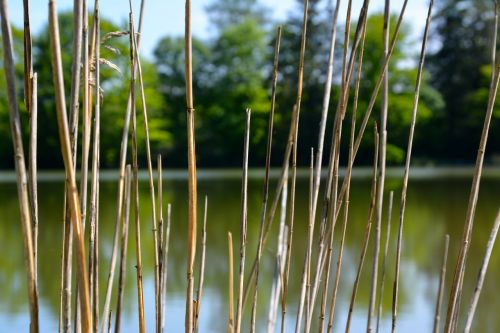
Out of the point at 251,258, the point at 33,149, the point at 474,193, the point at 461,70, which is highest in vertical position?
the point at 461,70

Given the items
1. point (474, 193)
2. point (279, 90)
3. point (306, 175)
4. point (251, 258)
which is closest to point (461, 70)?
point (279, 90)

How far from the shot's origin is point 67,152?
1003mm

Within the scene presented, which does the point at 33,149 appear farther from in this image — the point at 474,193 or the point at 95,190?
the point at 474,193

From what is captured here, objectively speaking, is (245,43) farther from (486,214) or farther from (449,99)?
(486,214)

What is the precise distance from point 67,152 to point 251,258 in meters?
5.89

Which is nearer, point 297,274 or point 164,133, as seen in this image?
point 297,274

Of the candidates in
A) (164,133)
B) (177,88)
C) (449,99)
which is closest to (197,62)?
(177,88)

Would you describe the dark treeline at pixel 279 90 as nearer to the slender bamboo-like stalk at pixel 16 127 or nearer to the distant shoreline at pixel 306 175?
the distant shoreline at pixel 306 175

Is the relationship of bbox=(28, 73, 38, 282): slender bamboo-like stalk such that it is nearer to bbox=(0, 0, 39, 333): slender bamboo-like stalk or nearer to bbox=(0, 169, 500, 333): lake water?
bbox=(0, 0, 39, 333): slender bamboo-like stalk

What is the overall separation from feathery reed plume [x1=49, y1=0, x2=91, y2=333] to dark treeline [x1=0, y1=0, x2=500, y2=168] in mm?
21870

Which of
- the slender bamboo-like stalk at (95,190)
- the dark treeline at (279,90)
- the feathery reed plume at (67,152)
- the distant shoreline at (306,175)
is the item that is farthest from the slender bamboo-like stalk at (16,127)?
Result: the dark treeline at (279,90)

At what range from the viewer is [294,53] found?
83.2 feet

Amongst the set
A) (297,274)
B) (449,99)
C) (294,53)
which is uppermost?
(294,53)

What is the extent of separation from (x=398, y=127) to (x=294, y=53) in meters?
5.35
